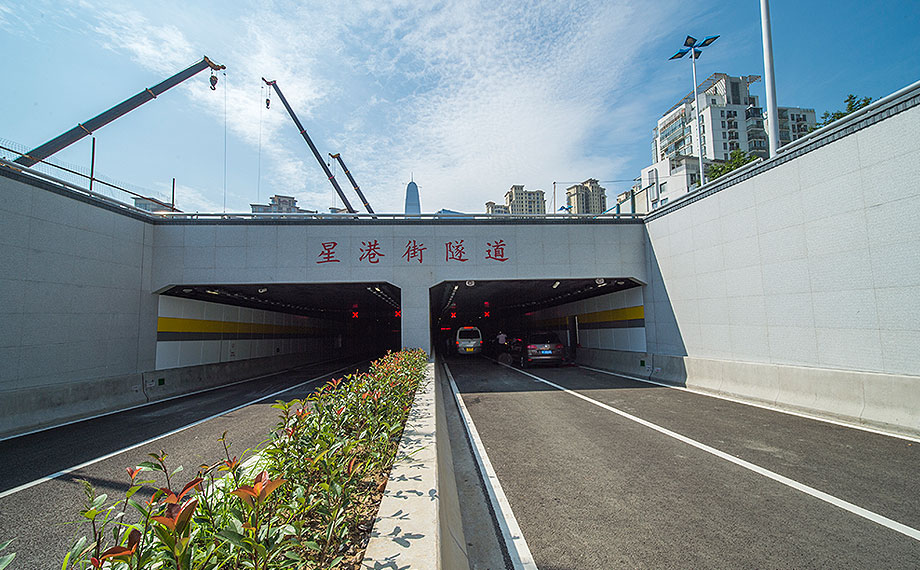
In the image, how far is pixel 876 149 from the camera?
839 cm

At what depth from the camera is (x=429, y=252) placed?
57.5 ft

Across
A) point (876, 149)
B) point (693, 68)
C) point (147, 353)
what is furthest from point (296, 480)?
point (693, 68)

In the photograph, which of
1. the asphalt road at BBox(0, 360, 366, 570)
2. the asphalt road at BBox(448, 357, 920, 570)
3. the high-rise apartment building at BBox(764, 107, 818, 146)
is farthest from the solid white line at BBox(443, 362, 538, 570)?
the high-rise apartment building at BBox(764, 107, 818, 146)

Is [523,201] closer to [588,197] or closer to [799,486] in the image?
[588,197]

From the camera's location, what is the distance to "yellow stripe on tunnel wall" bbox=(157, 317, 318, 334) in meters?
16.1

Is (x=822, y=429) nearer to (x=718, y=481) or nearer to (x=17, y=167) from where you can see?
(x=718, y=481)

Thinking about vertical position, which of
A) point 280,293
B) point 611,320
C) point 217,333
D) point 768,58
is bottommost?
point 217,333

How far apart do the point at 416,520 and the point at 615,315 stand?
18.1 m

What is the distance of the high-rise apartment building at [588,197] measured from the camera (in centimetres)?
5547

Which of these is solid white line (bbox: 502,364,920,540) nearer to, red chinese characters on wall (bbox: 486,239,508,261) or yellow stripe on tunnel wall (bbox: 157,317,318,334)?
red chinese characters on wall (bbox: 486,239,508,261)

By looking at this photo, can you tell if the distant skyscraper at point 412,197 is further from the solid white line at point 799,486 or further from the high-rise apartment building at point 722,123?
the solid white line at point 799,486

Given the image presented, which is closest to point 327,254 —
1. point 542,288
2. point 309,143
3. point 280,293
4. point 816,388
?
point 280,293

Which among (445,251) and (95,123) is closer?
(445,251)

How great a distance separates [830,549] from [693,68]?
121ft
